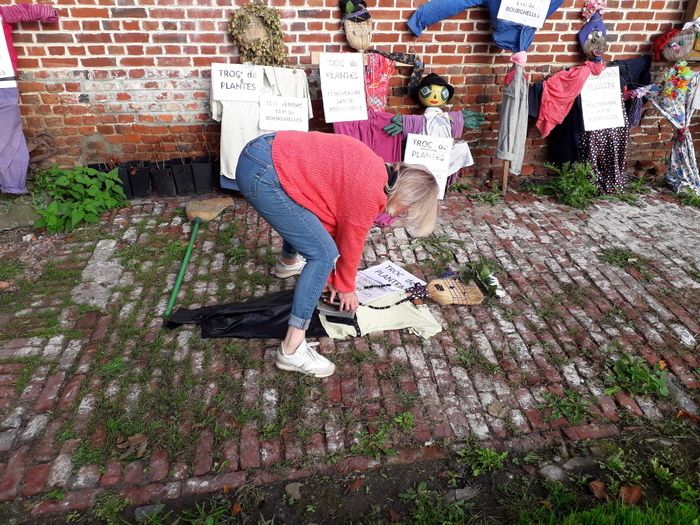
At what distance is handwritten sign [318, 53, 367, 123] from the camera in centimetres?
488

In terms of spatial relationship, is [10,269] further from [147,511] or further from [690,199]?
[690,199]

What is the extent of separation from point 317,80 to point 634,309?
12.1 feet

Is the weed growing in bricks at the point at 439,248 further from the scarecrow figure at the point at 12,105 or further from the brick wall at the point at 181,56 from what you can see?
the scarecrow figure at the point at 12,105

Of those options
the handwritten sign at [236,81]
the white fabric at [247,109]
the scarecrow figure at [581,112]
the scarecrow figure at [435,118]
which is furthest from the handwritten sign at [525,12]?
the handwritten sign at [236,81]

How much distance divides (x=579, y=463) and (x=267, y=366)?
6.00 ft

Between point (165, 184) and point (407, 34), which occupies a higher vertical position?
point (407, 34)

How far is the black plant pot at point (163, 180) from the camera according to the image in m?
5.24

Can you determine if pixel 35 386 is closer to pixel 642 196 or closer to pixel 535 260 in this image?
pixel 535 260

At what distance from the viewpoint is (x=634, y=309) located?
144 inches

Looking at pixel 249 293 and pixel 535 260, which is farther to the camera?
pixel 535 260

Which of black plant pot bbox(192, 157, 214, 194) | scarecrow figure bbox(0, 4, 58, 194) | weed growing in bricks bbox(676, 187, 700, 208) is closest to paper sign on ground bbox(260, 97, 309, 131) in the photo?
black plant pot bbox(192, 157, 214, 194)

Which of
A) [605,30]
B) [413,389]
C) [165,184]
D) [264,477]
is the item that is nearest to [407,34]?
[605,30]

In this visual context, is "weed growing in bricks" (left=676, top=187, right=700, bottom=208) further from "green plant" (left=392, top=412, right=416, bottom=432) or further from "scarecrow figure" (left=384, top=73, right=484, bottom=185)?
"green plant" (left=392, top=412, right=416, bottom=432)

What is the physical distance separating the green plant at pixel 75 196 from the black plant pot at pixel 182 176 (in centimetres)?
55
